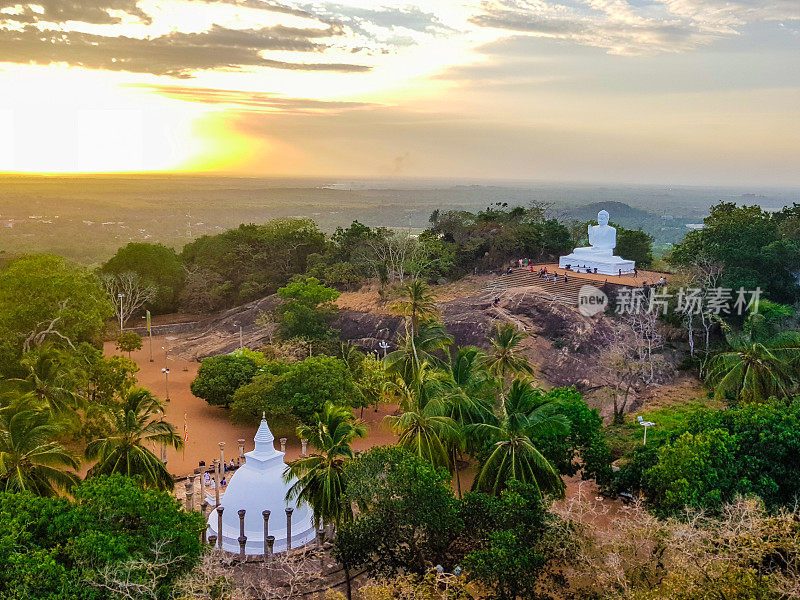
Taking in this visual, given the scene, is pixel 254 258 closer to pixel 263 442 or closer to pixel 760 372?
pixel 263 442

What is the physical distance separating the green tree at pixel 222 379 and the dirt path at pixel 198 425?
1.20m

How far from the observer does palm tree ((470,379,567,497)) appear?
19469 millimetres

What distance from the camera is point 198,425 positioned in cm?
3453

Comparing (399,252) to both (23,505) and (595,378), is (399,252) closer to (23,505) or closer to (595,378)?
(595,378)

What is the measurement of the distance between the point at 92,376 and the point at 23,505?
15.2 m

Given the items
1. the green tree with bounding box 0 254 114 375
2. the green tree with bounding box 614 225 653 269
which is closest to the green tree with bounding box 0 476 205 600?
the green tree with bounding box 0 254 114 375

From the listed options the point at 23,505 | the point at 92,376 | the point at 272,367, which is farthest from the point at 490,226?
the point at 23,505

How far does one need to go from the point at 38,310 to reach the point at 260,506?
52.5ft

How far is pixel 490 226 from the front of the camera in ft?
201

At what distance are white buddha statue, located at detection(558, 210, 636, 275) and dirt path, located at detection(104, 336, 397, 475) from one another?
71.9 feet

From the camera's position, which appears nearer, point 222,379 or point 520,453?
point 520,453

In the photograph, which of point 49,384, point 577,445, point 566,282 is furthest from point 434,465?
point 566,282

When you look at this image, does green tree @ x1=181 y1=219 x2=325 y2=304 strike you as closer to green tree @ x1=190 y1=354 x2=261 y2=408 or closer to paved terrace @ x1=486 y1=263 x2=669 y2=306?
paved terrace @ x1=486 y1=263 x2=669 y2=306

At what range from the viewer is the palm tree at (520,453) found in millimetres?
19469
